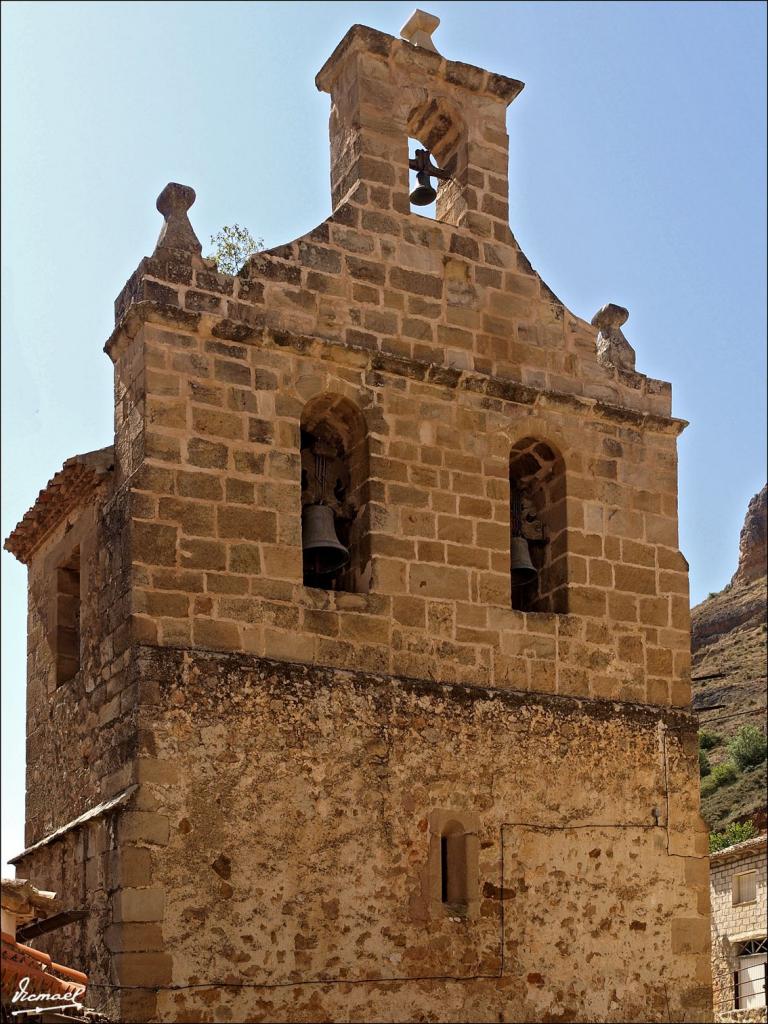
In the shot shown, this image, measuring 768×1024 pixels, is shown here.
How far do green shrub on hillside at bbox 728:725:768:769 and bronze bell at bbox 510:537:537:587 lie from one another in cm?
2866

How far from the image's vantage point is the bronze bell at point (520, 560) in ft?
35.8

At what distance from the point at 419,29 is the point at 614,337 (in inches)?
108

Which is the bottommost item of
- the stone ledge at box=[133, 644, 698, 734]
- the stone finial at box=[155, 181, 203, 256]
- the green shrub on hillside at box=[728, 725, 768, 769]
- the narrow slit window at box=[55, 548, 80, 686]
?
the stone ledge at box=[133, 644, 698, 734]

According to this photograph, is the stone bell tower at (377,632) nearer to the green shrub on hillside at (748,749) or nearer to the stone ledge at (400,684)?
the stone ledge at (400,684)

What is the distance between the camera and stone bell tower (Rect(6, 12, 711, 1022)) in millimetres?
9039

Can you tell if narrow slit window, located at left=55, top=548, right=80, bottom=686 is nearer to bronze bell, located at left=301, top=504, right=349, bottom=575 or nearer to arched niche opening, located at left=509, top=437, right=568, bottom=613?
bronze bell, located at left=301, top=504, right=349, bottom=575

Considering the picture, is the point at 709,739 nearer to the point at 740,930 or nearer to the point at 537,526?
the point at 740,930

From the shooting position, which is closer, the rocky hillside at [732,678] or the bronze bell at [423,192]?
the bronze bell at [423,192]

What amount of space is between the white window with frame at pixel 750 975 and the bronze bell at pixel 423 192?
18956mm

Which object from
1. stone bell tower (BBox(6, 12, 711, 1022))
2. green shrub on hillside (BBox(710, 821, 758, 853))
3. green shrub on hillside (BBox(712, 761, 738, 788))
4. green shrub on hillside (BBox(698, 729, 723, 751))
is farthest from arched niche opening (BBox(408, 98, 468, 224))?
green shrub on hillside (BBox(698, 729, 723, 751))

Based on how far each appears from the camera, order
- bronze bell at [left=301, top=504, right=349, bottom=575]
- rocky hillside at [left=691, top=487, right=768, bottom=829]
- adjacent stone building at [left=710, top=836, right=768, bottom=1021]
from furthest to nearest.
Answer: rocky hillside at [left=691, top=487, right=768, bottom=829] < adjacent stone building at [left=710, top=836, right=768, bottom=1021] < bronze bell at [left=301, top=504, right=349, bottom=575]

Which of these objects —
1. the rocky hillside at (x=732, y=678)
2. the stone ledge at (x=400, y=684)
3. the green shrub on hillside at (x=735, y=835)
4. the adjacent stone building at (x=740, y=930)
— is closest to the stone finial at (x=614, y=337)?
the stone ledge at (x=400, y=684)

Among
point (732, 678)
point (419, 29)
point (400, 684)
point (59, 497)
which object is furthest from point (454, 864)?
point (732, 678)

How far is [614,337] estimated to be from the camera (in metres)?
11.6
